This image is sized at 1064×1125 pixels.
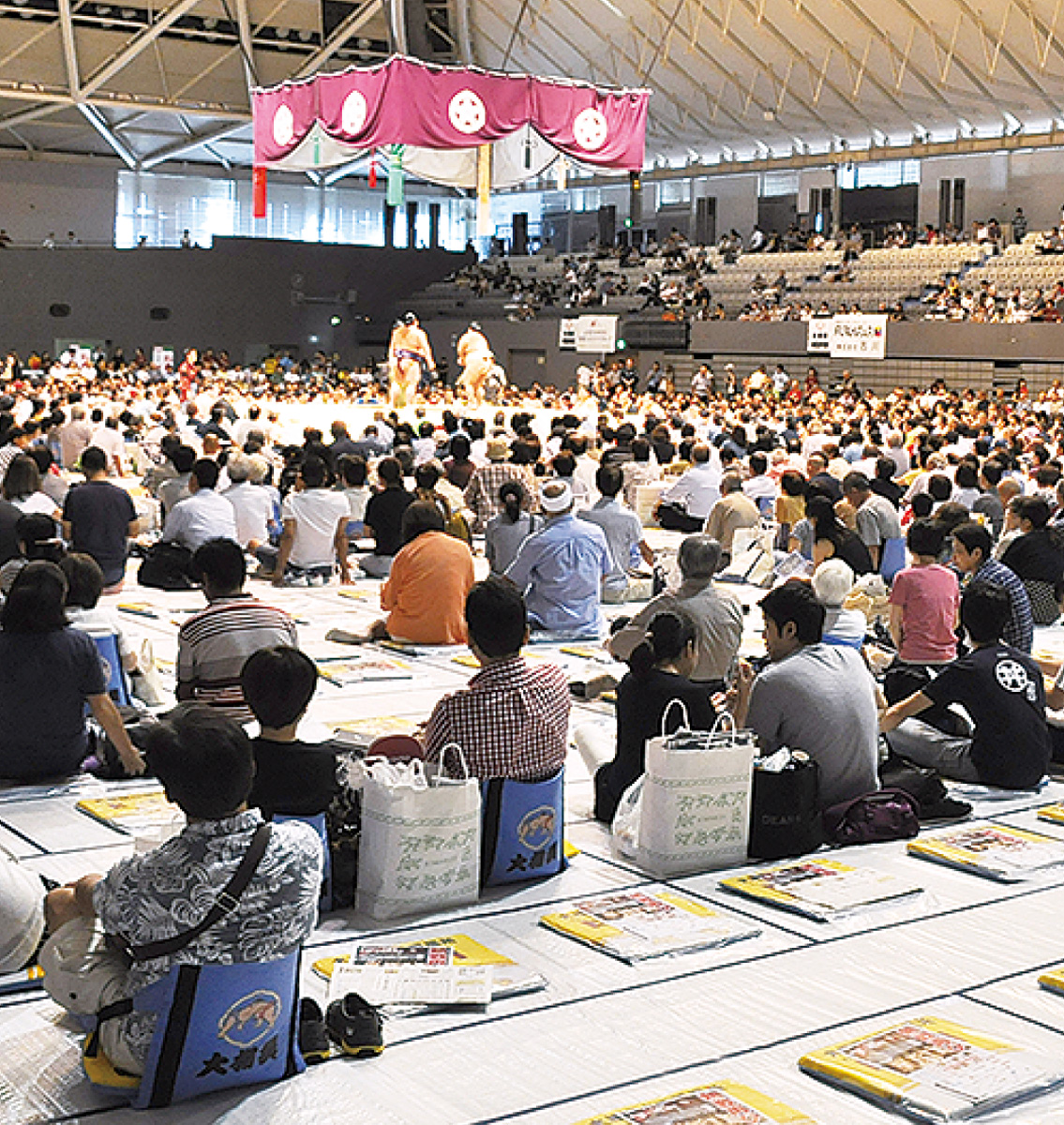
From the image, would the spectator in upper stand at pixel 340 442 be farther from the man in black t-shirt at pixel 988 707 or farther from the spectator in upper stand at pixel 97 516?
the man in black t-shirt at pixel 988 707

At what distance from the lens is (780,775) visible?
534cm

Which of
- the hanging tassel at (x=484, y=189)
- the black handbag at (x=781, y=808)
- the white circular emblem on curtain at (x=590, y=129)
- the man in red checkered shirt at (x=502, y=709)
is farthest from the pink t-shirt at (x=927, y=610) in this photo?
the white circular emblem on curtain at (x=590, y=129)

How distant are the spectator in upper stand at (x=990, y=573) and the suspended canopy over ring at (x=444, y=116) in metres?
10.1

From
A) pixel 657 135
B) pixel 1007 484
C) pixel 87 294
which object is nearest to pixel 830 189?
pixel 657 135

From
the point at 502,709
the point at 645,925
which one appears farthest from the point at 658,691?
the point at 645,925

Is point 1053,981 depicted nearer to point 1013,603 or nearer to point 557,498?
point 1013,603

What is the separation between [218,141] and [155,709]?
1357 inches

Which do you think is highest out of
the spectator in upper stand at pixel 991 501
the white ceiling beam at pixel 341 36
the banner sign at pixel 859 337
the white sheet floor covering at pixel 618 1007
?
the white ceiling beam at pixel 341 36

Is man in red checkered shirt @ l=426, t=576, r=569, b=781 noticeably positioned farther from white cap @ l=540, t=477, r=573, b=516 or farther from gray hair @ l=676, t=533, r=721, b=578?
white cap @ l=540, t=477, r=573, b=516

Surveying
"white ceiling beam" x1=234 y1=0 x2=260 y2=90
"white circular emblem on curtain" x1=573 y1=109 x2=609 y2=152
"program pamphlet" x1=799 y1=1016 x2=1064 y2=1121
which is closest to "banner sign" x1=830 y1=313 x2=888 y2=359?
"white circular emblem on curtain" x1=573 y1=109 x2=609 y2=152

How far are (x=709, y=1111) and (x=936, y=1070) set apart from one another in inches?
23.1

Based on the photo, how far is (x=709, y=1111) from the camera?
3488mm

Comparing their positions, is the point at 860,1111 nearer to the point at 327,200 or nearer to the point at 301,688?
the point at 301,688

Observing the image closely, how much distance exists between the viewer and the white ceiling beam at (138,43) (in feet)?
98.7
